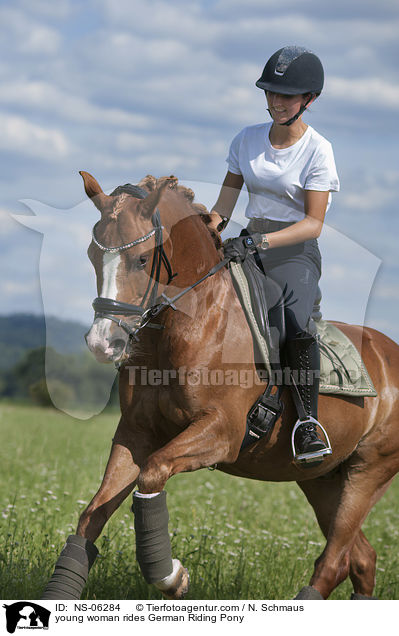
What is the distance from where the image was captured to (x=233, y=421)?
15.2ft

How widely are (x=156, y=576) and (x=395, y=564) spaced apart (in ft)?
14.2

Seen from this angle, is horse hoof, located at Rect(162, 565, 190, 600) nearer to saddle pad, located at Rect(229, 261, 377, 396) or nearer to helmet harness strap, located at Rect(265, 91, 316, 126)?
saddle pad, located at Rect(229, 261, 377, 396)

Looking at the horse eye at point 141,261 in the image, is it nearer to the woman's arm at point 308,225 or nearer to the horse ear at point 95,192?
the horse ear at point 95,192

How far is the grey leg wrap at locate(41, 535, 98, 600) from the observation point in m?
4.32

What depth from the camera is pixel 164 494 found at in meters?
4.23

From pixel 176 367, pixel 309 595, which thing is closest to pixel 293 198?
pixel 176 367

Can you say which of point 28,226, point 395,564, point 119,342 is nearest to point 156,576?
point 119,342

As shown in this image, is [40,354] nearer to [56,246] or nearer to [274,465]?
[56,246]

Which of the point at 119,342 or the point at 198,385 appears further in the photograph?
the point at 198,385

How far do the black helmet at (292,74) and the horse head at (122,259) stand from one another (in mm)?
1092

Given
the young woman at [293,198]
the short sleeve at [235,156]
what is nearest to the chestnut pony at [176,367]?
the young woman at [293,198]

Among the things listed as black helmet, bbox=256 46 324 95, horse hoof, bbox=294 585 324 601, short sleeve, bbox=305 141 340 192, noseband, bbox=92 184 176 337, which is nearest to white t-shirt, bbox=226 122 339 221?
short sleeve, bbox=305 141 340 192

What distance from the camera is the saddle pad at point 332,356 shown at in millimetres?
4782
